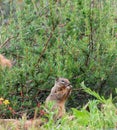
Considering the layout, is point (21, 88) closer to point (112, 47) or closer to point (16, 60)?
point (16, 60)

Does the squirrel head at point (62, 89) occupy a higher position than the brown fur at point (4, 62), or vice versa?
the brown fur at point (4, 62)

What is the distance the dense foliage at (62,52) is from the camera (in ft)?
21.6

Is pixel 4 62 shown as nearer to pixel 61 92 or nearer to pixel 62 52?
pixel 62 52

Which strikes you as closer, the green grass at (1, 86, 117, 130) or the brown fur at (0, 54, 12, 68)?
the green grass at (1, 86, 117, 130)

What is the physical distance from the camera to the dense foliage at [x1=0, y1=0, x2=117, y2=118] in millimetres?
6598

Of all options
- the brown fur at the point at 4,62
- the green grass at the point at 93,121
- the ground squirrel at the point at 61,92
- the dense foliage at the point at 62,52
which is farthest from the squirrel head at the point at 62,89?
the green grass at the point at 93,121

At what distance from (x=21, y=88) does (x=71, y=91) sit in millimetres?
572

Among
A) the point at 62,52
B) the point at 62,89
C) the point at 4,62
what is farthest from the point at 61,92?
the point at 4,62

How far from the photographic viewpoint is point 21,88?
22.0 feet

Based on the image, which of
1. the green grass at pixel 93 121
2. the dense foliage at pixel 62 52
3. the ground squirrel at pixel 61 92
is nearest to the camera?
the green grass at pixel 93 121

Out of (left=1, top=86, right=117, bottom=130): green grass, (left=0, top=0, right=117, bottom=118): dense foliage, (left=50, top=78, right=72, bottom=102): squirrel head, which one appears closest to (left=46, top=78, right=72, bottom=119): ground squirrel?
(left=50, top=78, right=72, bottom=102): squirrel head

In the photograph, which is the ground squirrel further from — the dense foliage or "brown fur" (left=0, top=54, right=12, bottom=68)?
"brown fur" (left=0, top=54, right=12, bottom=68)

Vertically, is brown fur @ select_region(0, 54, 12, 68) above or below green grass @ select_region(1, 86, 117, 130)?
below

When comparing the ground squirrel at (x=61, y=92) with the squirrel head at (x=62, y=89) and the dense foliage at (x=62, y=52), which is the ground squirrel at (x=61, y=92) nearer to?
the squirrel head at (x=62, y=89)
